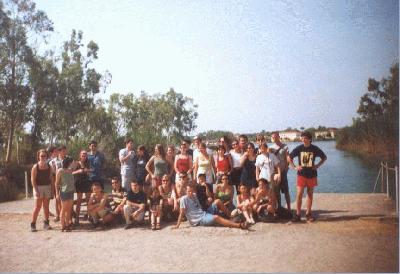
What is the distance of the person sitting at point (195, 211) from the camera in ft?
23.0

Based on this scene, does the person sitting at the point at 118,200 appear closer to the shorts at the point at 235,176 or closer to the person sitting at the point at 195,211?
the person sitting at the point at 195,211

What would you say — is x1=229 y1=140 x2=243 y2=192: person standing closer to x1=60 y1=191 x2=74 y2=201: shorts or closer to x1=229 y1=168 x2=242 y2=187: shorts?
x1=229 y1=168 x2=242 y2=187: shorts

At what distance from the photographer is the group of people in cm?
710

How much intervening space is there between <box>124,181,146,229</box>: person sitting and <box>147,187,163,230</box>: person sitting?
17cm

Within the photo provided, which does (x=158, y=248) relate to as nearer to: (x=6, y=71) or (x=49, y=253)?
(x=49, y=253)

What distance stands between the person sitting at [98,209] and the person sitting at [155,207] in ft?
2.88

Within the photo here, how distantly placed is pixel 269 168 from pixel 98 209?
3573 millimetres

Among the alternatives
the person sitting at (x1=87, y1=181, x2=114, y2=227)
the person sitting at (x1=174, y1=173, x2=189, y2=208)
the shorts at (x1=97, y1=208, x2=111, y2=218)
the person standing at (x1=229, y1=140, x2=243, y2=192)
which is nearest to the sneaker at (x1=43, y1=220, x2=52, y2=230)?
the person sitting at (x1=87, y1=181, x2=114, y2=227)

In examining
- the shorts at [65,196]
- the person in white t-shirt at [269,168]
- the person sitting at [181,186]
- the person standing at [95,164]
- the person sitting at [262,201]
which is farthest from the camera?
the person standing at [95,164]

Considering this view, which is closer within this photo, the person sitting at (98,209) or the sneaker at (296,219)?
the sneaker at (296,219)

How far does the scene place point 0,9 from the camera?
1933cm

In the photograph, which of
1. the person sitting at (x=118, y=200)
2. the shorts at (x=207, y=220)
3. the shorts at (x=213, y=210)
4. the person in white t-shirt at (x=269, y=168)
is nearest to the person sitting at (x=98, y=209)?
the person sitting at (x=118, y=200)

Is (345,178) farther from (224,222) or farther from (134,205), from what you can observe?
(134,205)

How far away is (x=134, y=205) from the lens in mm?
7445
